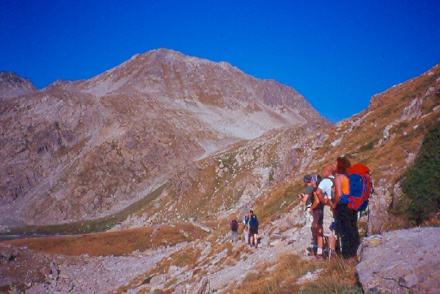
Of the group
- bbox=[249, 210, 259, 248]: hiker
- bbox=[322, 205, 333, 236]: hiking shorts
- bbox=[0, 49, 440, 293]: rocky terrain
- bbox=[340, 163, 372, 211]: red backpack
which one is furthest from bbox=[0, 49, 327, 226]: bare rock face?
bbox=[340, 163, 372, 211]: red backpack

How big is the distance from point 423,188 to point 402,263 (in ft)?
13.4

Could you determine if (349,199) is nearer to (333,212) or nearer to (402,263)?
(333,212)

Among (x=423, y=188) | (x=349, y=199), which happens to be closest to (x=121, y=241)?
(x=349, y=199)

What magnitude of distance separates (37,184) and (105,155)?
109 feet

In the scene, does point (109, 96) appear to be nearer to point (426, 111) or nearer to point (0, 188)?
point (0, 188)

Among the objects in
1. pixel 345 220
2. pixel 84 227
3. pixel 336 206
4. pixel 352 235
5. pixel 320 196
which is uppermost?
pixel 320 196

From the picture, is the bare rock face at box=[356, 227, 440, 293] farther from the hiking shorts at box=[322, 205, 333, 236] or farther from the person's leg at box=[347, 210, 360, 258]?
the hiking shorts at box=[322, 205, 333, 236]

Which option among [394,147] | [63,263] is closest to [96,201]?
[63,263]

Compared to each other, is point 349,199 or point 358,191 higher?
point 358,191

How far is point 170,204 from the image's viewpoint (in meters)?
81.2

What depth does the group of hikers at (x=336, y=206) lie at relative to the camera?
8.48 meters

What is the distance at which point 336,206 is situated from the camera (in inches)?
345

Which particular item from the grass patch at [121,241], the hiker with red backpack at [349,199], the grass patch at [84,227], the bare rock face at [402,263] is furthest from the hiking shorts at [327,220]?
the grass patch at [84,227]

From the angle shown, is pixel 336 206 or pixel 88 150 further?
pixel 88 150
